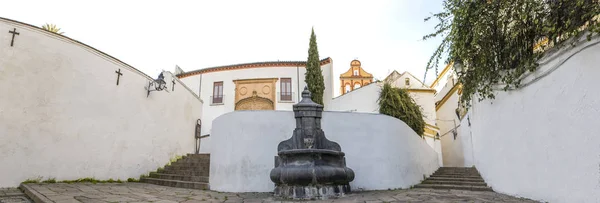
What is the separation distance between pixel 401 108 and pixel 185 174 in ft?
24.8

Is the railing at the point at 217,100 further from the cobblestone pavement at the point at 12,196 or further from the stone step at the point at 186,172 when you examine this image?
the cobblestone pavement at the point at 12,196

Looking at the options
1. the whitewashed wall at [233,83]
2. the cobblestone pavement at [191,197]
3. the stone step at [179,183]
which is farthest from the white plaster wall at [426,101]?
the stone step at [179,183]

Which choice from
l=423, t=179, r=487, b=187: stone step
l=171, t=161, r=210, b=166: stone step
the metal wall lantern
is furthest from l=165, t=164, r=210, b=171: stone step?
l=423, t=179, r=487, b=187: stone step

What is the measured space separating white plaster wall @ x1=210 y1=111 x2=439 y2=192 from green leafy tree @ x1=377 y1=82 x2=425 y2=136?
380 centimetres

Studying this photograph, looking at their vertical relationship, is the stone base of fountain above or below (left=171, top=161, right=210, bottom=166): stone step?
below

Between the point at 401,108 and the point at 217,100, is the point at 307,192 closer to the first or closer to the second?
the point at 401,108

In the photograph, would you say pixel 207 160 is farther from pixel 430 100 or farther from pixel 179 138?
pixel 430 100

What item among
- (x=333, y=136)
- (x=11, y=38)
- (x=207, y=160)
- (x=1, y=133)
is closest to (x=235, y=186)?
(x=333, y=136)

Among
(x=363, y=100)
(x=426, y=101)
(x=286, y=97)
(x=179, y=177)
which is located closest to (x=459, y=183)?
(x=179, y=177)

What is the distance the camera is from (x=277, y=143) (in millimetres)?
6590

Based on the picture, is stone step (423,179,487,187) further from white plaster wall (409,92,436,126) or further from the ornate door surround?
the ornate door surround

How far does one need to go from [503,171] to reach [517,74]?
2.05m

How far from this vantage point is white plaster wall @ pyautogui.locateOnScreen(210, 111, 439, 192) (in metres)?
6.46

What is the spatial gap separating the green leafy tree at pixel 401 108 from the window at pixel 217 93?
1100 centimetres
